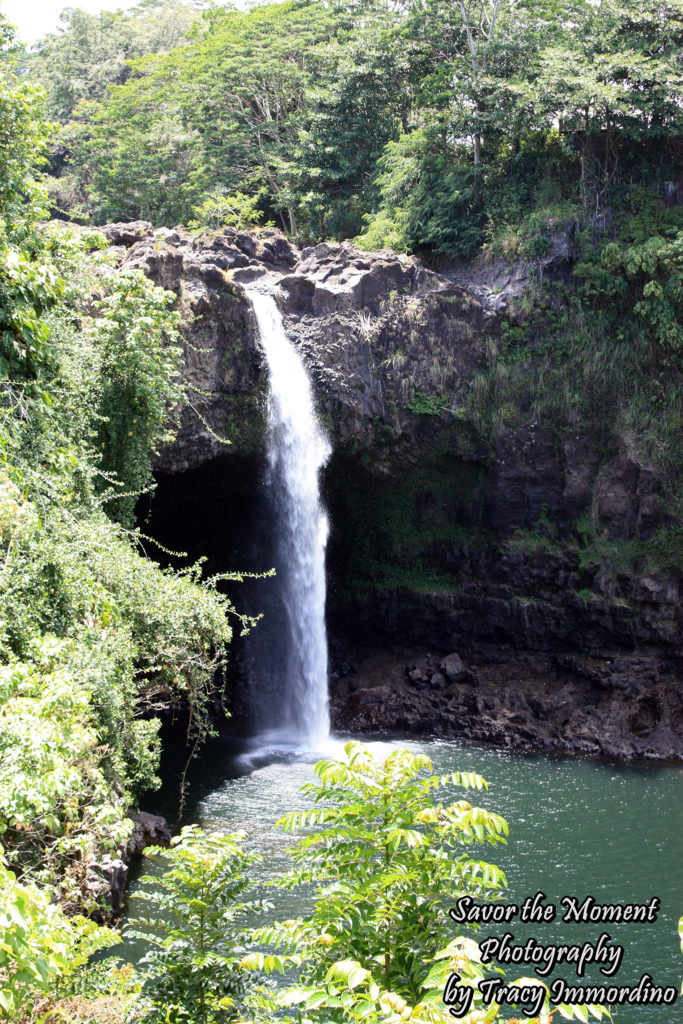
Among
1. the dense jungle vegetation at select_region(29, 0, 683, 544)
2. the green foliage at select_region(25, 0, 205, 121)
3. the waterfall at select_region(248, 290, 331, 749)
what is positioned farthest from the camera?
the green foliage at select_region(25, 0, 205, 121)

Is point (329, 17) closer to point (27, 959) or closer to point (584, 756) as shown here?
point (584, 756)

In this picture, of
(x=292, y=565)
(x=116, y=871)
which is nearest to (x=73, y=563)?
(x=116, y=871)

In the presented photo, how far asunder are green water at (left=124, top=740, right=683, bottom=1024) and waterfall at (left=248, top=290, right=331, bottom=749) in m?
2.34

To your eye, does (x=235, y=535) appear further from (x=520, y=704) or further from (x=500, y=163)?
(x=500, y=163)

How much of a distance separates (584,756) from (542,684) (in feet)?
8.00

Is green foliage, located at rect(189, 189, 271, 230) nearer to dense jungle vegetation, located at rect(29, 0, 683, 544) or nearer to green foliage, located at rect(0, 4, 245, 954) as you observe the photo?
dense jungle vegetation, located at rect(29, 0, 683, 544)

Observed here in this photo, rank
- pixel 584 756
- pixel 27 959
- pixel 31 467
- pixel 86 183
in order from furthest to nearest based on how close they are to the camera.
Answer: pixel 86 183 → pixel 584 756 → pixel 31 467 → pixel 27 959

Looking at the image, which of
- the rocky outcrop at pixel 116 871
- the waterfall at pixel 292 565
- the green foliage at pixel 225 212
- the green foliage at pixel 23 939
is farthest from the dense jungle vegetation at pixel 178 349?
the waterfall at pixel 292 565

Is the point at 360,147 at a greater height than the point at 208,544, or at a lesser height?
greater

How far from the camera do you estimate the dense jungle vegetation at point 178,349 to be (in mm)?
4297

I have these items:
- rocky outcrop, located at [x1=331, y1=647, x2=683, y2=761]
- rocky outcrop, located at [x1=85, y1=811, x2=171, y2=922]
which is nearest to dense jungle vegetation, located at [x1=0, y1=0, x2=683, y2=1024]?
rocky outcrop, located at [x1=85, y1=811, x2=171, y2=922]

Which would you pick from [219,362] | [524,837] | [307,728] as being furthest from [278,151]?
[524,837]

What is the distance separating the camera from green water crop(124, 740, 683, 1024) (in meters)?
10.5

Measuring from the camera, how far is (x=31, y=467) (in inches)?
439
